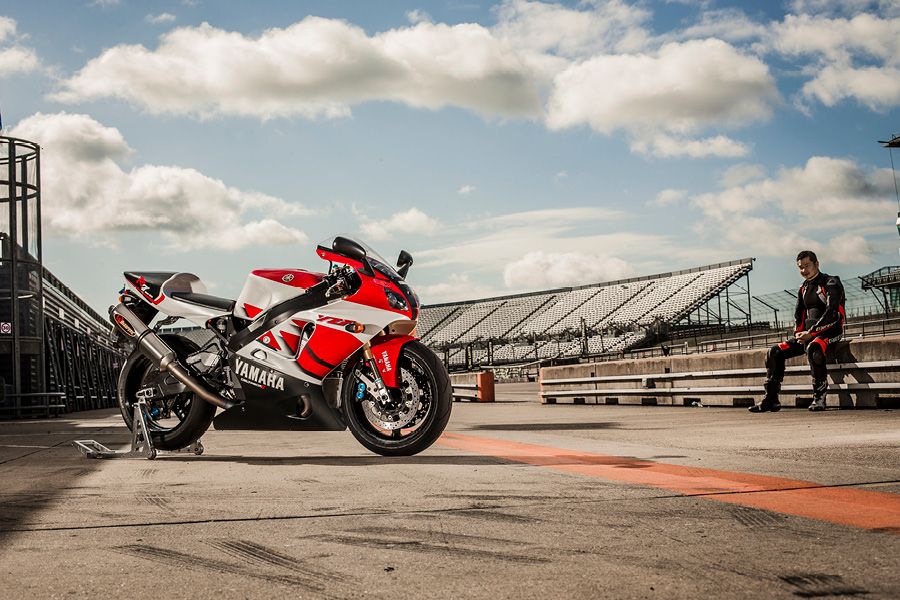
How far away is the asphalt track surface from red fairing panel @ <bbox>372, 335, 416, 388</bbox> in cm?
56

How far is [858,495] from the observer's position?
381cm

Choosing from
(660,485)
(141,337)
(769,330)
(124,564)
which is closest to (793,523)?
(660,485)

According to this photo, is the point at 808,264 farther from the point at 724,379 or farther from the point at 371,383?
the point at 371,383

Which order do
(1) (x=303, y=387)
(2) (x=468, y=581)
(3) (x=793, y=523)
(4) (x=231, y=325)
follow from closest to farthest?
(2) (x=468, y=581) < (3) (x=793, y=523) < (1) (x=303, y=387) < (4) (x=231, y=325)

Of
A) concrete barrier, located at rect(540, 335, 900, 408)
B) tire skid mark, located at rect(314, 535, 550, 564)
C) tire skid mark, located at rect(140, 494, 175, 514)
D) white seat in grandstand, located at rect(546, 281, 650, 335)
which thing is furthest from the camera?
white seat in grandstand, located at rect(546, 281, 650, 335)

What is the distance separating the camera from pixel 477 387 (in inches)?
918

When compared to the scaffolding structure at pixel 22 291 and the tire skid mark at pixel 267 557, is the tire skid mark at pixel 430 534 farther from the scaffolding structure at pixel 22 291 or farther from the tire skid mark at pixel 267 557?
the scaffolding structure at pixel 22 291

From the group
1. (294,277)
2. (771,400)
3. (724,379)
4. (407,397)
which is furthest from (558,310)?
(407,397)

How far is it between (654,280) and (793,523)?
2610 inches

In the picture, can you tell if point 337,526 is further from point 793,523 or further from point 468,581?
point 793,523

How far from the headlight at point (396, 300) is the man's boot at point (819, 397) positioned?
6.59 m

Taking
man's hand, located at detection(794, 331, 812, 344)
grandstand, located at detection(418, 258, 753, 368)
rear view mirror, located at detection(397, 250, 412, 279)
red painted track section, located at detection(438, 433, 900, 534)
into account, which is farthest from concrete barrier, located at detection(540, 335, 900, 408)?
grandstand, located at detection(418, 258, 753, 368)

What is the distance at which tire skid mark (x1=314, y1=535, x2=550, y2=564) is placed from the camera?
2738mm

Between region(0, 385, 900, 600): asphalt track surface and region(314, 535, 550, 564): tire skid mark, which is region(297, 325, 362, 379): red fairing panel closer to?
region(0, 385, 900, 600): asphalt track surface
